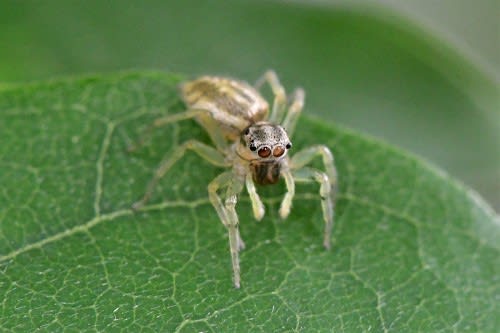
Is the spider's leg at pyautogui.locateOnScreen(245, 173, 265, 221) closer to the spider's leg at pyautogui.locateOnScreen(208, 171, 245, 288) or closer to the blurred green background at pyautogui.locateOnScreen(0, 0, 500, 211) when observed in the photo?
the spider's leg at pyautogui.locateOnScreen(208, 171, 245, 288)

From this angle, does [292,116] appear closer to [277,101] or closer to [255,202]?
[277,101]

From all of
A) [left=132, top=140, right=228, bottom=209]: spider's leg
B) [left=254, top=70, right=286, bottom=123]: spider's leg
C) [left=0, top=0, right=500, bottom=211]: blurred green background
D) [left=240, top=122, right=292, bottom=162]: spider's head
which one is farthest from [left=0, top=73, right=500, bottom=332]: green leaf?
[left=0, top=0, right=500, bottom=211]: blurred green background

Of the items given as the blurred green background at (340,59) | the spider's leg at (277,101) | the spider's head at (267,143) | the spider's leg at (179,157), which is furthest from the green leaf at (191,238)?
the blurred green background at (340,59)

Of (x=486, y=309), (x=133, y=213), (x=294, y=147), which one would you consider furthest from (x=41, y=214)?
(x=486, y=309)

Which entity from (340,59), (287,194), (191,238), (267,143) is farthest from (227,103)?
(340,59)

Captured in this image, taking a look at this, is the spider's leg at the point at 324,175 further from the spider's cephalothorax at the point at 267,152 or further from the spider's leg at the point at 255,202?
the spider's leg at the point at 255,202

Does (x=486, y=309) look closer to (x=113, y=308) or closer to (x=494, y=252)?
(x=494, y=252)
